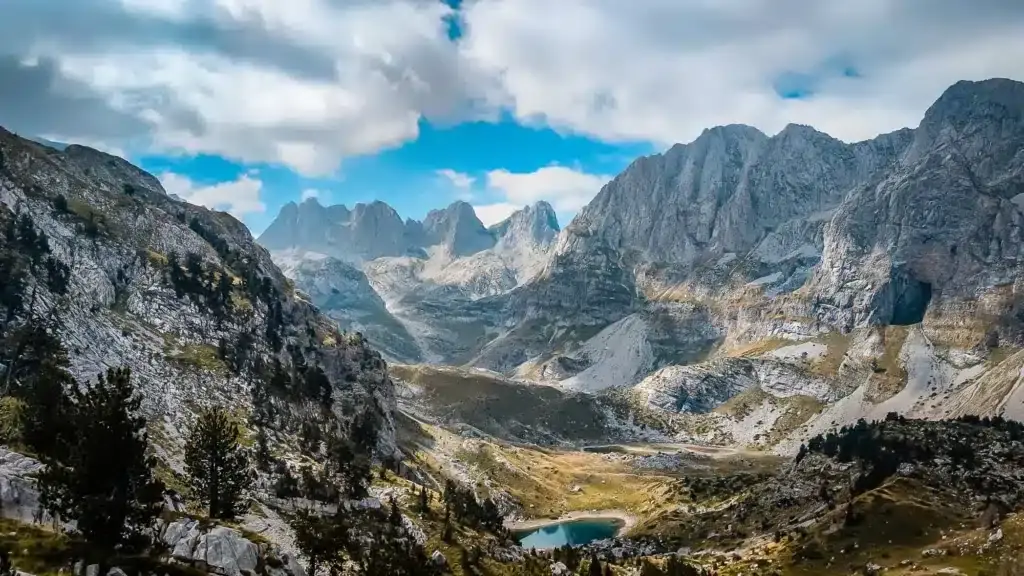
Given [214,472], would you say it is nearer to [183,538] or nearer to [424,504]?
[183,538]

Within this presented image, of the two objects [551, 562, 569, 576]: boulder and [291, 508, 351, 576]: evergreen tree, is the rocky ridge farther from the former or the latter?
[551, 562, 569, 576]: boulder

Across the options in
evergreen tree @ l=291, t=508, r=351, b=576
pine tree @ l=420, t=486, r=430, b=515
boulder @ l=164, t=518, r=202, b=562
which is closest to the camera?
boulder @ l=164, t=518, r=202, b=562

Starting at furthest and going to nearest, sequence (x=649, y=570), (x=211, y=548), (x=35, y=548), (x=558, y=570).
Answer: (x=649, y=570) → (x=558, y=570) → (x=211, y=548) → (x=35, y=548)

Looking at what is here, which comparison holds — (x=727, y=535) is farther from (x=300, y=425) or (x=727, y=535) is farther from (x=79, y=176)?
(x=79, y=176)

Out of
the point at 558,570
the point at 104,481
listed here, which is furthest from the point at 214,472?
the point at 558,570

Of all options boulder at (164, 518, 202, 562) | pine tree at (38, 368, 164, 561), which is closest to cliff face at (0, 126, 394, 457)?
boulder at (164, 518, 202, 562)

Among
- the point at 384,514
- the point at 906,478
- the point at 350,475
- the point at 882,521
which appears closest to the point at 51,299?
the point at 350,475

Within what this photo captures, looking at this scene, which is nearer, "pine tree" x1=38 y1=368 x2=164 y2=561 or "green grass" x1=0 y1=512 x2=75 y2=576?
"green grass" x1=0 y1=512 x2=75 y2=576

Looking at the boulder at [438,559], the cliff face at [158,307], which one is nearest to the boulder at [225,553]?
the boulder at [438,559]

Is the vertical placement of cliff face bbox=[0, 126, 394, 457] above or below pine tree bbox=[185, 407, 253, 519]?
above
